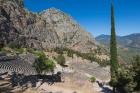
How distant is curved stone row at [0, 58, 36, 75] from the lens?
252 feet

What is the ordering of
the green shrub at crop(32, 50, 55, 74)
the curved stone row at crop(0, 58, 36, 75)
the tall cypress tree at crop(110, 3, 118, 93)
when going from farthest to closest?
the curved stone row at crop(0, 58, 36, 75) → the green shrub at crop(32, 50, 55, 74) → the tall cypress tree at crop(110, 3, 118, 93)

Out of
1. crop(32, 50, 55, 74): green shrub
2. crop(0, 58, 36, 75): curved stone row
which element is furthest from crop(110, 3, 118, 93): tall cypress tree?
crop(0, 58, 36, 75): curved stone row

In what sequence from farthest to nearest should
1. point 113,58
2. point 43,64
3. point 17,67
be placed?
point 17,67 < point 43,64 < point 113,58

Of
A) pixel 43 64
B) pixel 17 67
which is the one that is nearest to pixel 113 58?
pixel 43 64

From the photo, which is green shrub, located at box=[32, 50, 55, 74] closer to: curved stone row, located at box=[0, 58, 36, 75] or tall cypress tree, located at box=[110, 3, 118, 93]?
curved stone row, located at box=[0, 58, 36, 75]

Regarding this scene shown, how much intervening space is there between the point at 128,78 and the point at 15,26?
150859mm

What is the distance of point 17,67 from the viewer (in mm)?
82188

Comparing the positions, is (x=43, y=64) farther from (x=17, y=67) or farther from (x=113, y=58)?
(x=113, y=58)

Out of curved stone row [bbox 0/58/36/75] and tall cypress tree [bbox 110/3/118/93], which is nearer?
tall cypress tree [bbox 110/3/118/93]

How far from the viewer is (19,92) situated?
5775 cm

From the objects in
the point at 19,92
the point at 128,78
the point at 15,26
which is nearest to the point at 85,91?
the point at 128,78

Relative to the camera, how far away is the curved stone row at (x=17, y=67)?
252 ft

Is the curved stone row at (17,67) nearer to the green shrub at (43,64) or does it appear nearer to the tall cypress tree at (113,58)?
the green shrub at (43,64)

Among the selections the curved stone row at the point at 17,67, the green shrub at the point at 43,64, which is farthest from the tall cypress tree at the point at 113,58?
the curved stone row at the point at 17,67
